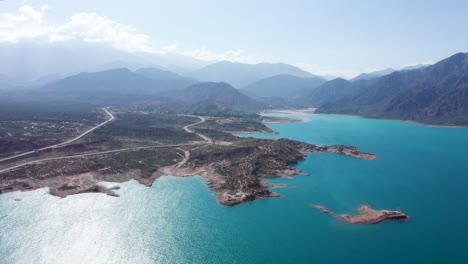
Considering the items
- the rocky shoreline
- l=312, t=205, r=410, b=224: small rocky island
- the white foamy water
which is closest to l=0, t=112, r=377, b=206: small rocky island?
the rocky shoreline

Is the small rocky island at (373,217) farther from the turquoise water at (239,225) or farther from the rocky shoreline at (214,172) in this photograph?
the rocky shoreline at (214,172)

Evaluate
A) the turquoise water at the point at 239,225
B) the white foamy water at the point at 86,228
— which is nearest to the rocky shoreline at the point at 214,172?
the turquoise water at the point at 239,225

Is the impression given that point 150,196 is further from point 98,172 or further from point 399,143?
point 399,143

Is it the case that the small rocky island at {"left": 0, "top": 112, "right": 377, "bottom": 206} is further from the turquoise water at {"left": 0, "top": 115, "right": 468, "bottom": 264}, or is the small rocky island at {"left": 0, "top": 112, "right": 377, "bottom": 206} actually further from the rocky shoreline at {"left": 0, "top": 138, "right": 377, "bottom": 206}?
the turquoise water at {"left": 0, "top": 115, "right": 468, "bottom": 264}

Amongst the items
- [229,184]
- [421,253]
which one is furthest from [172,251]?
[421,253]

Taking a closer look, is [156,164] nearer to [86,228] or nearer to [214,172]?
[214,172]

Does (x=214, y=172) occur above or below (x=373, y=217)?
above

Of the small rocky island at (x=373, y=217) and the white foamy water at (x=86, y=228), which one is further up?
the small rocky island at (x=373, y=217)

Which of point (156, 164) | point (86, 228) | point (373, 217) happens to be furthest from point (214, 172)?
point (373, 217)
